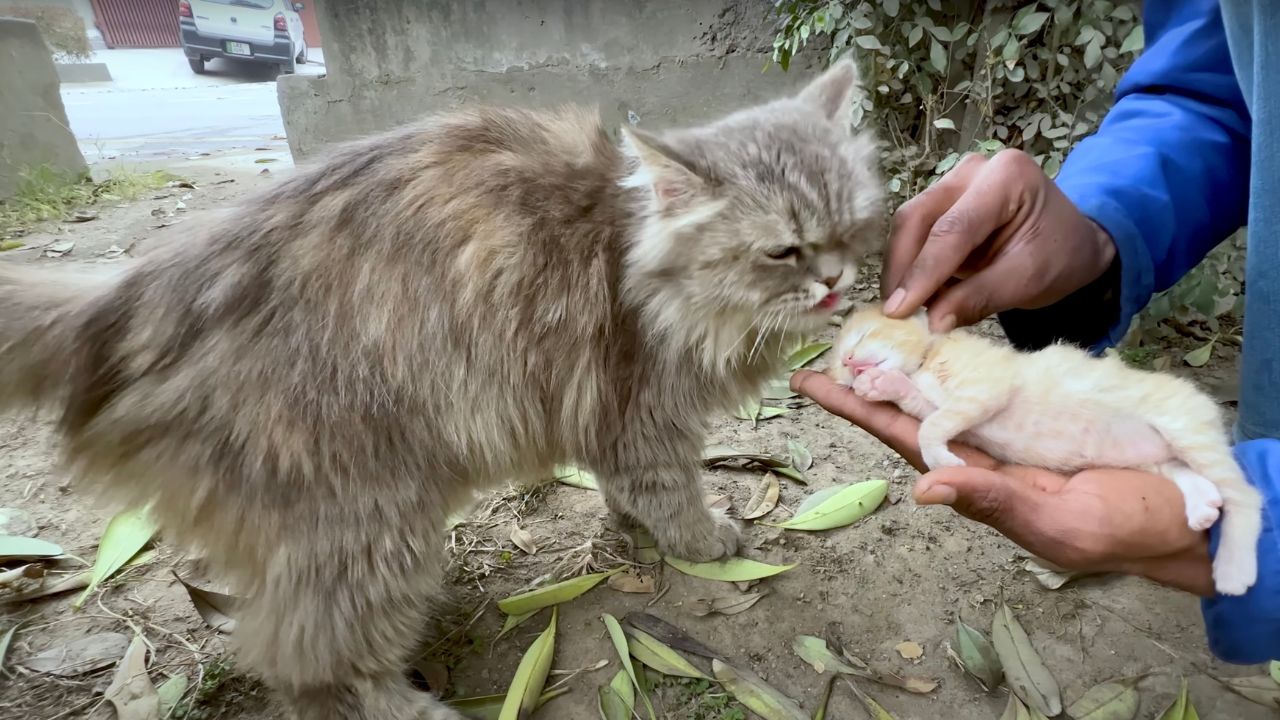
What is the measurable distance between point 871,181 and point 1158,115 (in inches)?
31.2

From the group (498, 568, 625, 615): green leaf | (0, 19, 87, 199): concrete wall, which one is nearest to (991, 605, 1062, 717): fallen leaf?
(498, 568, 625, 615): green leaf

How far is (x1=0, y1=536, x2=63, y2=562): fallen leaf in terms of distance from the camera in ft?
6.32

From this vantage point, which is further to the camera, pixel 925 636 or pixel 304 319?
pixel 925 636

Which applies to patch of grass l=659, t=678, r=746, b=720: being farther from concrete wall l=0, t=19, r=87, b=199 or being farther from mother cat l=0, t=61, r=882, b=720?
concrete wall l=0, t=19, r=87, b=199

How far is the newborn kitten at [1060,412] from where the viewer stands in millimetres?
1143

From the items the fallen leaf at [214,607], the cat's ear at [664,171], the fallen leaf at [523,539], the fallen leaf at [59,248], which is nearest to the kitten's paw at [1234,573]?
the cat's ear at [664,171]

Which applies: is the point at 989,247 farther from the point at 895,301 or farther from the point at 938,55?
the point at 938,55

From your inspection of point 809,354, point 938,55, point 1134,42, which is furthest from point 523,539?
point 1134,42

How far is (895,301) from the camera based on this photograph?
1.46 m

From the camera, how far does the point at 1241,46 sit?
4.35 ft

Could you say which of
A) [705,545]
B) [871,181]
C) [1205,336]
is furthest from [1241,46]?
[1205,336]

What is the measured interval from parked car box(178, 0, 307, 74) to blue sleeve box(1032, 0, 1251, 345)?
3.94 metres

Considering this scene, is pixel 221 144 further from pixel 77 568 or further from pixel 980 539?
pixel 980 539

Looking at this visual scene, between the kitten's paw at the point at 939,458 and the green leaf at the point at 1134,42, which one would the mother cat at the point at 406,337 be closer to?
the kitten's paw at the point at 939,458
